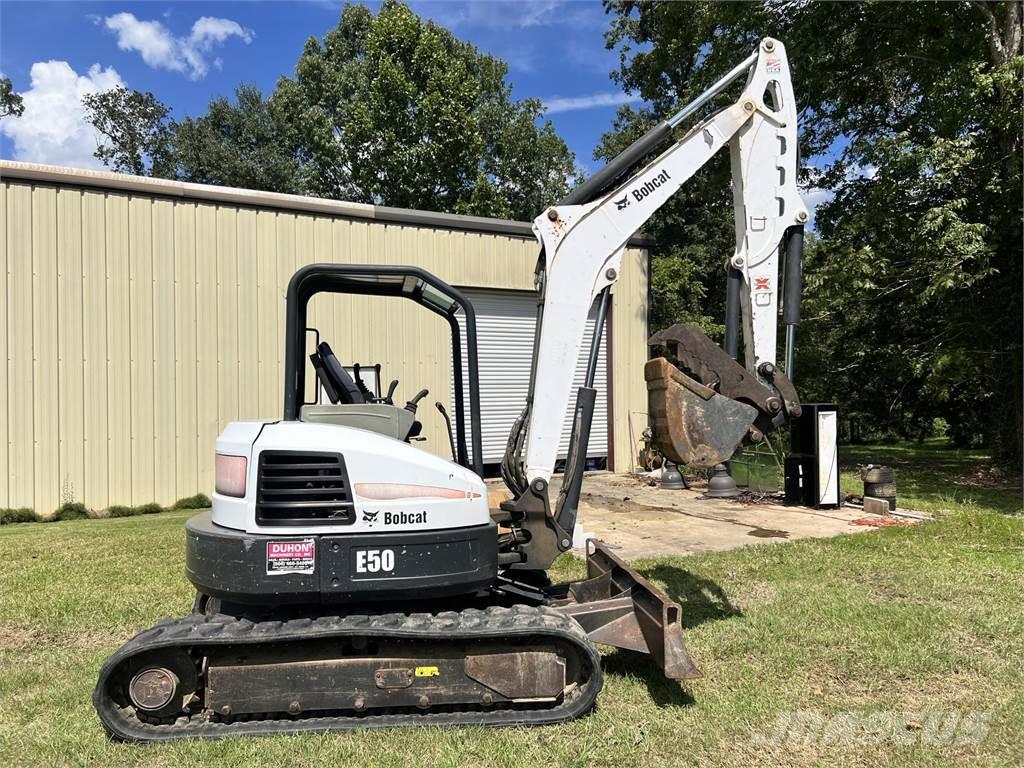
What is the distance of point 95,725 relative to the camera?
390 centimetres

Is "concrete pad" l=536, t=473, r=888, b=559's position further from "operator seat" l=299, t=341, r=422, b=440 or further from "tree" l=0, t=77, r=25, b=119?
"tree" l=0, t=77, r=25, b=119

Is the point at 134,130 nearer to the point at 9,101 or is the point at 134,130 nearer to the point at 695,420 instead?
the point at 9,101

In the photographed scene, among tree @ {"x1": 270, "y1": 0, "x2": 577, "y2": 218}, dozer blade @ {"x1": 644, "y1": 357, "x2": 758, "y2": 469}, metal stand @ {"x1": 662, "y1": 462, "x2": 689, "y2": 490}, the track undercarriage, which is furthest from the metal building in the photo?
tree @ {"x1": 270, "y1": 0, "x2": 577, "y2": 218}

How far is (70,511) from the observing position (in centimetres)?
1088

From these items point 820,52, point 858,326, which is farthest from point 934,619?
point 858,326

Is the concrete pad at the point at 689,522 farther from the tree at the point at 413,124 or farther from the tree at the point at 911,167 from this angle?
the tree at the point at 413,124

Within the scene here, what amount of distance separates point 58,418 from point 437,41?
23249mm

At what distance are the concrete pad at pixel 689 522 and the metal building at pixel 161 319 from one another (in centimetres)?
398

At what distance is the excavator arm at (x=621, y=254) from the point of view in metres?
4.75

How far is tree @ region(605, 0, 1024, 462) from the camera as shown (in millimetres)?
12133

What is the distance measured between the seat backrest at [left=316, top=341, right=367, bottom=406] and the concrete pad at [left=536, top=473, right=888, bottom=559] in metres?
4.09

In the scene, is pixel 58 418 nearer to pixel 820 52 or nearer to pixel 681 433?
pixel 681 433

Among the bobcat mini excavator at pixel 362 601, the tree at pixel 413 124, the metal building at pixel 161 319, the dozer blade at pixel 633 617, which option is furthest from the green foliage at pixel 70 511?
the tree at pixel 413 124

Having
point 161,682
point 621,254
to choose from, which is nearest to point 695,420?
point 621,254
